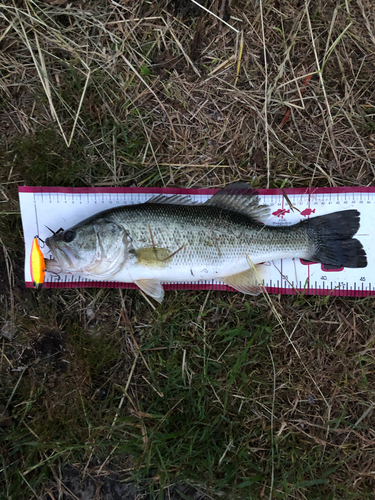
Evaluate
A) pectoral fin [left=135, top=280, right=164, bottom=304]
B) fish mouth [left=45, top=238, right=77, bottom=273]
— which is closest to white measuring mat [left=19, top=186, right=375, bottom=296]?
pectoral fin [left=135, top=280, right=164, bottom=304]

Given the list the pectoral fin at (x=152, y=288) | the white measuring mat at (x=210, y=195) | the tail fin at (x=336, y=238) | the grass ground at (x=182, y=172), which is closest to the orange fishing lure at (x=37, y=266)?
the white measuring mat at (x=210, y=195)

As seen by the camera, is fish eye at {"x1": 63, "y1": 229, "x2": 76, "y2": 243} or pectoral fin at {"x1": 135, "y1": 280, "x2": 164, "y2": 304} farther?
pectoral fin at {"x1": 135, "y1": 280, "x2": 164, "y2": 304}

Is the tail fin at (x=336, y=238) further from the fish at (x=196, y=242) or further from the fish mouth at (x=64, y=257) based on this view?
the fish mouth at (x=64, y=257)

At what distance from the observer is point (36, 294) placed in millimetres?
2783

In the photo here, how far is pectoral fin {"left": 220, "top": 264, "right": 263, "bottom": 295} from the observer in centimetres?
263

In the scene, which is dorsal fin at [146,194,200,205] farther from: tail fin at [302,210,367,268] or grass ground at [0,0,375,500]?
tail fin at [302,210,367,268]

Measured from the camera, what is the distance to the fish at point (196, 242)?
2400 mm

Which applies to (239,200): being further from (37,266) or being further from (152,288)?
(37,266)

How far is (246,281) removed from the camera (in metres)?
2.65

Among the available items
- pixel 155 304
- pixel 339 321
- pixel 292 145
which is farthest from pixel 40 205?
pixel 339 321

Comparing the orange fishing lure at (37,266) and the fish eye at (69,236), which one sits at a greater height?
the fish eye at (69,236)

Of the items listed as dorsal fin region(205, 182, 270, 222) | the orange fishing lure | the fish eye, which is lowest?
the orange fishing lure

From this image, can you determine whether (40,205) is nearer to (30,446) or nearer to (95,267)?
(95,267)

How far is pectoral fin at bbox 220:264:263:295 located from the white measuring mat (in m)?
0.12
